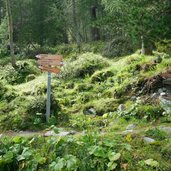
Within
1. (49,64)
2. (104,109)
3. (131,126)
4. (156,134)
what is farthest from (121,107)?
(156,134)

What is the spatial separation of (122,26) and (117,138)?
186 inches

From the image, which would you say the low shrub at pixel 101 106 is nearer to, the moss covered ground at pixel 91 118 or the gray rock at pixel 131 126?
the moss covered ground at pixel 91 118

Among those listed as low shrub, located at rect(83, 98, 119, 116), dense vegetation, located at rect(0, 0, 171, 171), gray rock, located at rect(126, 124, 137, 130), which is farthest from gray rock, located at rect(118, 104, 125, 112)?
gray rock, located at rect(126, 124, 137, 130)

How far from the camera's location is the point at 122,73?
13914 mm

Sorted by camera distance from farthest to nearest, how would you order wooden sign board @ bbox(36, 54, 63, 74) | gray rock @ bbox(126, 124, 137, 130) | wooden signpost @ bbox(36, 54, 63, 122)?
1. wooden sign board @ bbox(36, 54, 63, 74)
2. wooden signpost @ bbox(36, 54, 63, 122)
3. gray rock @ bbox(126, 124, 137, 130)

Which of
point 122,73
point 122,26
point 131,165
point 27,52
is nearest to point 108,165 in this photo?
point 131,165

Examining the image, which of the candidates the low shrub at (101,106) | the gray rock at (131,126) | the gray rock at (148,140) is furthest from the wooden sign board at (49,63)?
the gray rock at (148,140)

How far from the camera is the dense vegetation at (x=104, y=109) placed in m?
6.77

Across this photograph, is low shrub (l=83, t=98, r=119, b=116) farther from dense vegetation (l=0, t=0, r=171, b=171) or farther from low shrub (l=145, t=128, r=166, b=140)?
low shrub (l=145, t=128, r=166, b=140)

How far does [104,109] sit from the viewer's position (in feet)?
37.8

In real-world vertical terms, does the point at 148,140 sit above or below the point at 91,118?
above

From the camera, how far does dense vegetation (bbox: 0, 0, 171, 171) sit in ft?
22.2

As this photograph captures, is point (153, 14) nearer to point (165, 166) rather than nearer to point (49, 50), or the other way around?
point (165, 166)

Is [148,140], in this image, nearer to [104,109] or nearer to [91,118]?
[91,118]
